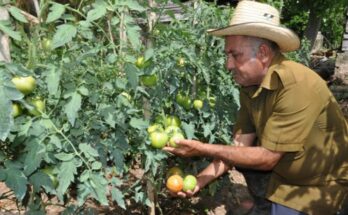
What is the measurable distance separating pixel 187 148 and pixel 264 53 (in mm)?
626

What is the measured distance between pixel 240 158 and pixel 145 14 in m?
0.88

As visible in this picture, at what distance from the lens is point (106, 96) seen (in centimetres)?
207

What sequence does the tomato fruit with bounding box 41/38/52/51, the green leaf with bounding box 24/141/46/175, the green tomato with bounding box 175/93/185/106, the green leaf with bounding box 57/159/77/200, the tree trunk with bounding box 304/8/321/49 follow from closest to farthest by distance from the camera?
1. the green leaf with bounding box 24/141/46/175
2. the green leaf with bounding box 57/159/77/200
3. the tomato fruit with bounding box 41/38/52/51
4. the green tomato with bounding box 175/93/185/106
5. the tree trunk with bounding box 304/8/321/49

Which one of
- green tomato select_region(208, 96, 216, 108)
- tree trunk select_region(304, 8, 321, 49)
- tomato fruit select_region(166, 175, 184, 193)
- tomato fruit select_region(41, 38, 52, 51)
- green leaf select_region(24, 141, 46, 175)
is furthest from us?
tree trunk select_region(304, 8, 321, 49)

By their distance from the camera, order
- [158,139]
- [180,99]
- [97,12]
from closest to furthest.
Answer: [97,12]
[158,139]
[180,99]

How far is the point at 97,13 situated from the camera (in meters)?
1.84

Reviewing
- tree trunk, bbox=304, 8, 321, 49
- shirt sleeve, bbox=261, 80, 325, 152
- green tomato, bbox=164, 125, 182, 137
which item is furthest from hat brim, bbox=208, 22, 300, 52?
tree trunk, bbox=304, 8, 321, 49

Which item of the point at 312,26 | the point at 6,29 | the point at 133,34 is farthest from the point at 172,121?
the point at 312,26

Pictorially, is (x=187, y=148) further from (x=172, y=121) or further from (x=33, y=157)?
(x=33, y=157)

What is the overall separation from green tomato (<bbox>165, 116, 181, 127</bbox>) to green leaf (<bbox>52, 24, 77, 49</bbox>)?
0.89 m

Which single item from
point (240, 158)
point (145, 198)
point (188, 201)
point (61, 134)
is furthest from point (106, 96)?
point (188, 201)

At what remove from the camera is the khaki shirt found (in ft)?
7.60

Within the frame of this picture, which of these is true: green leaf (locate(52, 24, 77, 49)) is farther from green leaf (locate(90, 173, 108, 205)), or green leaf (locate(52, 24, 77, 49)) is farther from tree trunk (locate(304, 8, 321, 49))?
tree trunk (locate(304, 8, 321, 49))

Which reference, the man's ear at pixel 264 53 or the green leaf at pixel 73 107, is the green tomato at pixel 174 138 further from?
the green leaf at pixel 73 107
